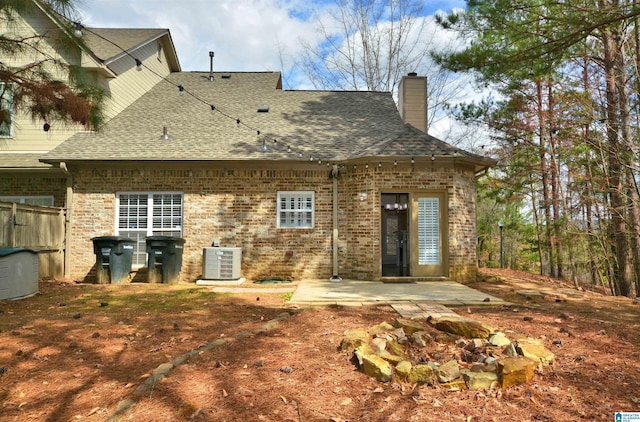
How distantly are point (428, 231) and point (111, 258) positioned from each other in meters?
7.75

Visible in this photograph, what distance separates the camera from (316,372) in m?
3.40

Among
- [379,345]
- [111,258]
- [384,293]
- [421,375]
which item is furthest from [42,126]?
[421,375]

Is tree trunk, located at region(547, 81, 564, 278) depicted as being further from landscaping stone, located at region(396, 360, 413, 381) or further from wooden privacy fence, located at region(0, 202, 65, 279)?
wooden privacy fence, located at region(0, 202, 65, 279)

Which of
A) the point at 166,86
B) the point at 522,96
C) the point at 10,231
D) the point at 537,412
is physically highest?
the point at 166,86

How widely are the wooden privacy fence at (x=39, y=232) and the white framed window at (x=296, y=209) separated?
560 centimetres

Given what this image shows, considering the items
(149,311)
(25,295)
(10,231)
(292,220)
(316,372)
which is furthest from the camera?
(292,220)

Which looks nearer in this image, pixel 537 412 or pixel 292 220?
pixel 537 412

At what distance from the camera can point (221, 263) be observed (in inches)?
357

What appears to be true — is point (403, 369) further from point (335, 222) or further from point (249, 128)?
point (249, 128)

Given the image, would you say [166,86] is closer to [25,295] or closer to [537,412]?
[25,295]

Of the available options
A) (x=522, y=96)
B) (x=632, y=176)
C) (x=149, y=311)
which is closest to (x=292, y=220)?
(x=149, y=311)

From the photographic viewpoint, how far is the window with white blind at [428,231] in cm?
934

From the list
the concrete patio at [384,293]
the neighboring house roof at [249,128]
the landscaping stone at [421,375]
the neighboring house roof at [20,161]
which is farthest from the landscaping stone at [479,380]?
the neighboring house roof at [20,161]

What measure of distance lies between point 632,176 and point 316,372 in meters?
9.40
